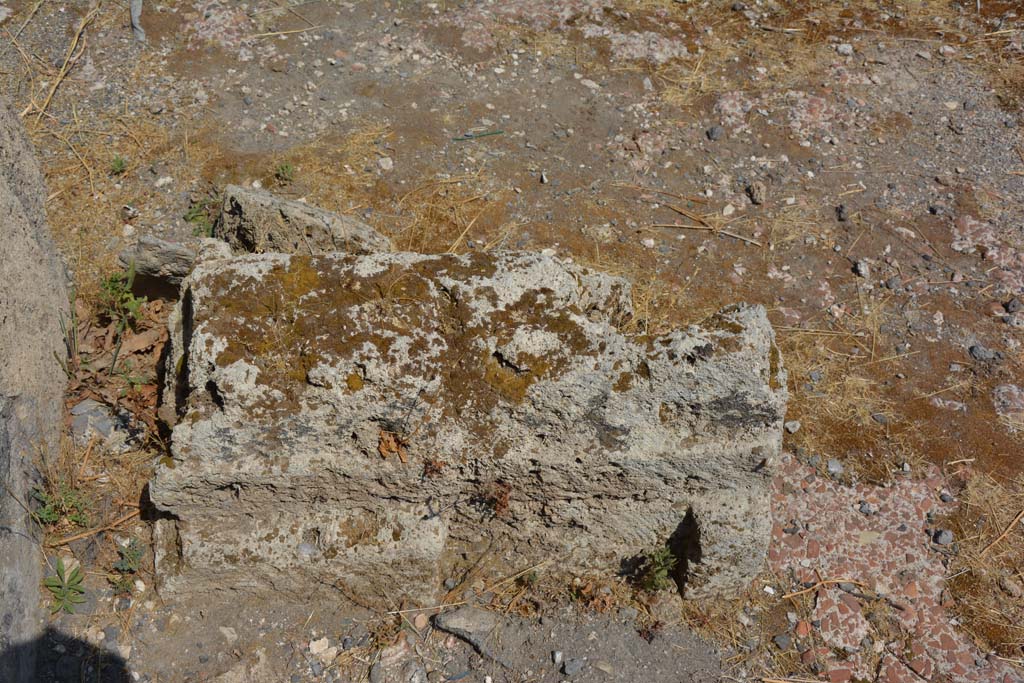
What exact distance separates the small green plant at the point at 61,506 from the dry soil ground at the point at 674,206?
0.14ft

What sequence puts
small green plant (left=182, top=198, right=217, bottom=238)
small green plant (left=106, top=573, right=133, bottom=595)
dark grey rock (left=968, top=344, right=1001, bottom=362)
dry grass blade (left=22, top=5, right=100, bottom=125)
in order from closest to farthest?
small green plant (left=106, top=573, right=133, bottom=595) < dark grey rock (left=968, top=344, right=1001, bottom=362) < small green plant (left=182, top=198, right=217, bottom=238) < dry grass blade (left=22, top=5, right=100, bottom=125)

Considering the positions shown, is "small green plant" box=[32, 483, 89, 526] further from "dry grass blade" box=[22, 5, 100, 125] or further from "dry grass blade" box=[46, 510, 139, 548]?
"dry grass blade" box=[22, 5, 100, 125]

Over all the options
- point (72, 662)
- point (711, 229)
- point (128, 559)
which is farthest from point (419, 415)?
point (711, 229)

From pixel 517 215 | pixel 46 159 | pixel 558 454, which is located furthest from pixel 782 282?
pixel 46 159

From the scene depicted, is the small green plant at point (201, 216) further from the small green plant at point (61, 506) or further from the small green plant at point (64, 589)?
the small green plant at point (64, 589)

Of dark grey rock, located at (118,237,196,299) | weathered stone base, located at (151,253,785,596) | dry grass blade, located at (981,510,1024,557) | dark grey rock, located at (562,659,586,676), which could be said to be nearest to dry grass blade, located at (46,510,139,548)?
weathered stone base, located at (151,253,785,596)

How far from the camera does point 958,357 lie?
5.23 metres

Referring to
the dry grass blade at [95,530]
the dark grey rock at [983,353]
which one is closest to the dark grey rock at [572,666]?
the dry grass blade at [95,530]

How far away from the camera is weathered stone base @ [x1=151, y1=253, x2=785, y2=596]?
3.29 metres

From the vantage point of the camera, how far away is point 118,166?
226 inches

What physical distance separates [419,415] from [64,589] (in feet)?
6.34

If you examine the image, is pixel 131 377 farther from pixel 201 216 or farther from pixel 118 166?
pixel 118 166

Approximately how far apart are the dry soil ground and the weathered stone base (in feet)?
1.41

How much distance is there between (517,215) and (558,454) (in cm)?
274
